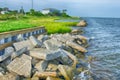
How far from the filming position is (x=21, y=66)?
13.4 meters

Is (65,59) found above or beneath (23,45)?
beneath

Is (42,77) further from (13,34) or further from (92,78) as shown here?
(13,34)

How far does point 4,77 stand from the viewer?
12.1m

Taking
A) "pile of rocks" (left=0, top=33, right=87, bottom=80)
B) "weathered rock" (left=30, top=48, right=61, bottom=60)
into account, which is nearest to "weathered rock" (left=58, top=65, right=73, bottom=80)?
"pile of rocks" (left=0, top=33, right=87, bottom=80)

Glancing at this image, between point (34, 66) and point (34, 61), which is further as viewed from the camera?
point (34, 61)

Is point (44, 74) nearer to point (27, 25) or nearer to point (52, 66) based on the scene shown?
point (52, 66)

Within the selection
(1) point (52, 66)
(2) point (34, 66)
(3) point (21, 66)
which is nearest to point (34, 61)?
(2) point (34, 66)

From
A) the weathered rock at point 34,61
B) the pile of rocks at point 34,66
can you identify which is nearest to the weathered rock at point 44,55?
the pile of rocks at point 34,66

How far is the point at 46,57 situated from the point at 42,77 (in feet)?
5.15

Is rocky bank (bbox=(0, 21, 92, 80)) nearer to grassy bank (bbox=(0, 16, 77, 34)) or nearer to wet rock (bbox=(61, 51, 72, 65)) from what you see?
wet rock (bbox=(61, 51, 72, 65))

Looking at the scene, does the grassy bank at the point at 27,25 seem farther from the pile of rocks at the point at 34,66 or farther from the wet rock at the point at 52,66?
the wet rock at the point at 52,66


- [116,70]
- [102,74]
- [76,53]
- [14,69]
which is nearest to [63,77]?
[14,69]

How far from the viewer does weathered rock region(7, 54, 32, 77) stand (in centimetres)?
1295

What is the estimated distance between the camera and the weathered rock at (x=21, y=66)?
1295 cm
